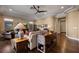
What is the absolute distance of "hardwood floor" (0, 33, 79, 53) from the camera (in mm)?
2174

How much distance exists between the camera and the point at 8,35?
2.18 meters

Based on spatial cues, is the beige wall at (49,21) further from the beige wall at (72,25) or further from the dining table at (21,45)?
the dining table at (21,45)

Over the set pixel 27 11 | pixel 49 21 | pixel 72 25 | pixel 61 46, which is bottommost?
pixel 61 46

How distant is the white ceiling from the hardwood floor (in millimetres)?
614

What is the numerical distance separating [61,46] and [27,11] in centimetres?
120

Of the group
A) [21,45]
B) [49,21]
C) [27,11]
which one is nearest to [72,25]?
[49,21]

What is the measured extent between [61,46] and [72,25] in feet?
1.93

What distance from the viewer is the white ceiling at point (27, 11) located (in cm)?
217

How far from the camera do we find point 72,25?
7.37 ft

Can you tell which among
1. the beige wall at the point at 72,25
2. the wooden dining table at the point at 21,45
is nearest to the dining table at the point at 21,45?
the wooden dining table at the point at 21,45

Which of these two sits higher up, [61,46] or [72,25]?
[72,25]

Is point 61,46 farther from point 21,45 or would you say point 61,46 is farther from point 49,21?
point 21,45
